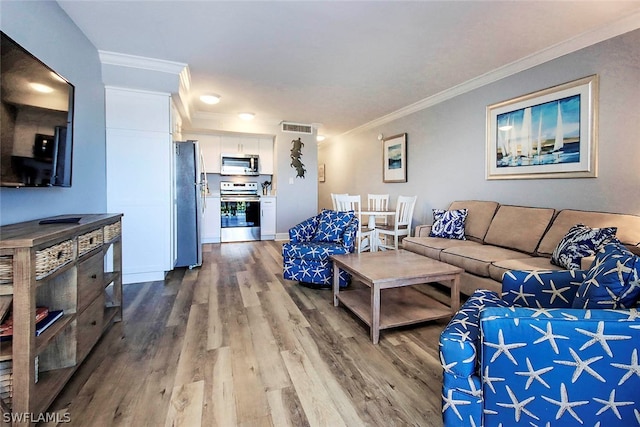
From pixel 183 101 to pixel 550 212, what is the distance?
4217mm

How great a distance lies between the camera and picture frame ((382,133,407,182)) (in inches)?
193

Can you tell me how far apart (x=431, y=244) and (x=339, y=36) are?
7.29 feet

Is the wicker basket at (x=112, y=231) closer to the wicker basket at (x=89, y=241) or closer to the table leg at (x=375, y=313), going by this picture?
the wicker basket at (x=89, y=241)

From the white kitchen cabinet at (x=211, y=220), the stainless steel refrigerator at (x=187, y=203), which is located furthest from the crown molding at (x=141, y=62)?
the white kitchen cabinet at (x=211, y=220)

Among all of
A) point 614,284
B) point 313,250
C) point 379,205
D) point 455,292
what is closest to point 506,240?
point 455,292

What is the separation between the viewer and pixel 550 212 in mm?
2756

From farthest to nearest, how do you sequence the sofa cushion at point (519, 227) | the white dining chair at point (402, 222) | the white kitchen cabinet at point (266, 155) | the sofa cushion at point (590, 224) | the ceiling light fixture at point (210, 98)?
1. the white kitchen cabinet at point (266, 155)
2. the white dining chair at point (402, 222)
3. the ceiling light fixture at point (210, 98)
4. the sofa cushion at point (519, 227)
5. the sofa cushion at point (590, 224)

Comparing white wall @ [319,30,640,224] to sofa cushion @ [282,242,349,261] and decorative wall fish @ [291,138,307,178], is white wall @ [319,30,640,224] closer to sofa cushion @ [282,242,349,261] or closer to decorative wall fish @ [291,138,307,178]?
decorative wall fish @ [291,138,307,178]

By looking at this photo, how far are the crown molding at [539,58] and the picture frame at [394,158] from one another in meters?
0.53

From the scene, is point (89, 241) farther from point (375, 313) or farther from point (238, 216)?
point (238, 216)

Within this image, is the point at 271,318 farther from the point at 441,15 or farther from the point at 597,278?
the point at 441,15

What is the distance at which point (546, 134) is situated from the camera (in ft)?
9.61

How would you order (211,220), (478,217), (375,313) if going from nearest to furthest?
(375,313), (478,217), (211,220)

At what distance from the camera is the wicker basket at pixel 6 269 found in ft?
3.70
